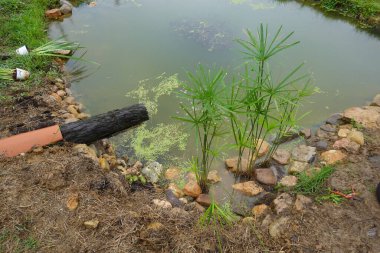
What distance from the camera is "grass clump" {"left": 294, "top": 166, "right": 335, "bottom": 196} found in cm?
264

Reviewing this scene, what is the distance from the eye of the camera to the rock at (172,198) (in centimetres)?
271

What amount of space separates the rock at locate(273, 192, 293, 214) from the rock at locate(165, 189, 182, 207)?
2.63 feet

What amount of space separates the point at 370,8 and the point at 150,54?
3.96m

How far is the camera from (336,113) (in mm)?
3721

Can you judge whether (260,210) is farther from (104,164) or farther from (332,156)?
(104,164)

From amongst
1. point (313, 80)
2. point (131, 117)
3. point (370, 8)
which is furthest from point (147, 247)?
point (370, 8)

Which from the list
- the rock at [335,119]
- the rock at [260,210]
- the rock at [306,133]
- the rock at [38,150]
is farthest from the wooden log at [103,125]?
the rock at [335,119]

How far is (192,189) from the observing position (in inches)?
113

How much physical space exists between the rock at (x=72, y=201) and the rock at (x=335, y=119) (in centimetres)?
280

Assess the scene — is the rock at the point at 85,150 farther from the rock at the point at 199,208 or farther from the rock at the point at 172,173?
the rock at the point at 199,208

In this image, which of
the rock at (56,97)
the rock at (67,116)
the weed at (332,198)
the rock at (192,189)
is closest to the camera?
the weed at (332,198)

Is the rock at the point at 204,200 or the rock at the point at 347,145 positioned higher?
the rock at the point at 347,145

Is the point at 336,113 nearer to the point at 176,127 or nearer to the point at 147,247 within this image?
the point at 176,127

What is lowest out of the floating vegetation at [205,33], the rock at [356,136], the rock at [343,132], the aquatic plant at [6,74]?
the rock at [343,132]
